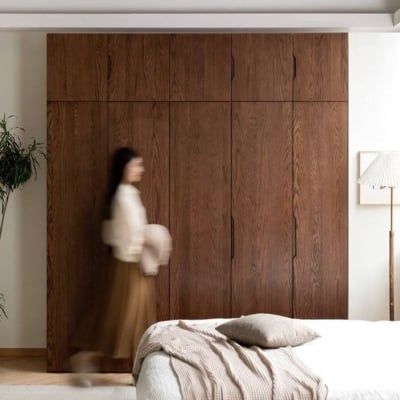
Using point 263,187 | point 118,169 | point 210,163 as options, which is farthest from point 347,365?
point 210,163

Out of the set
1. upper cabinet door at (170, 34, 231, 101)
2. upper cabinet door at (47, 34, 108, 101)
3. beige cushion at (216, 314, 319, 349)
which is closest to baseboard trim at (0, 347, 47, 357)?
upper cabinet door at (47, 34, 108, 101)

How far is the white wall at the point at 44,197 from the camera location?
223 inches

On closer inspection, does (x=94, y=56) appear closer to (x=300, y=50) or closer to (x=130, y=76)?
(x=130, y=76)

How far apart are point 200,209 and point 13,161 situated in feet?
4.79

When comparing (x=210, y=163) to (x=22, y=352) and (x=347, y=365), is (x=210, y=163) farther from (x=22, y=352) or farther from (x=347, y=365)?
(x=347, y=365)

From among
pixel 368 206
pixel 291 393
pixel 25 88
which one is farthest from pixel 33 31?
pixel 291 393

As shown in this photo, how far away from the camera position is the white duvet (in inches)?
120

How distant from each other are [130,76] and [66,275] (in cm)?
149

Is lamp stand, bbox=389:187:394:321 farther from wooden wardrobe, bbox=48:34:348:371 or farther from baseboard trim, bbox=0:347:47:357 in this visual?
baseboard trim, bbox=0:347:47:357

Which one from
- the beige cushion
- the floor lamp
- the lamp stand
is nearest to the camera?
the beige cushion

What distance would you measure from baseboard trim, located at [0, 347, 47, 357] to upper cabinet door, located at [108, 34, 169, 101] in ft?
6.82

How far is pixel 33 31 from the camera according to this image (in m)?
5.58

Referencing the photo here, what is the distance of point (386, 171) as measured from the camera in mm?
4988
